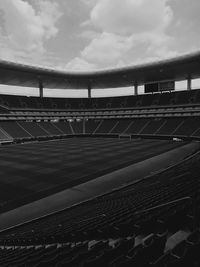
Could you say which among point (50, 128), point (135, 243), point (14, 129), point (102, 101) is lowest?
point (135, 243)

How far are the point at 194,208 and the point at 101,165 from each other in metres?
19.9

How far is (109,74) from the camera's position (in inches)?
2379

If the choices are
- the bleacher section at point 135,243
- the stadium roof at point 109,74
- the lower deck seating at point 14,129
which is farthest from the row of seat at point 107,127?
the bleacher section at point 135,243

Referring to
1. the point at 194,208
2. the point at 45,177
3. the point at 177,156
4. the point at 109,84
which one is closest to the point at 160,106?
the point at 109,84

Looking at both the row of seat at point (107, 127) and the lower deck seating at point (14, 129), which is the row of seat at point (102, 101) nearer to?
the row of seat at point (107, 127)

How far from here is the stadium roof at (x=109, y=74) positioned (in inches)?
1984

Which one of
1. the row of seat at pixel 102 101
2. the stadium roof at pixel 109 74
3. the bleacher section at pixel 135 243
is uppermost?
the stadium roof at pixel 109 74

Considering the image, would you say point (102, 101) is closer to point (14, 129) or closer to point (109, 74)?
point (109, 74)

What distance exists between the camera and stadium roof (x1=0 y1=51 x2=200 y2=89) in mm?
50406

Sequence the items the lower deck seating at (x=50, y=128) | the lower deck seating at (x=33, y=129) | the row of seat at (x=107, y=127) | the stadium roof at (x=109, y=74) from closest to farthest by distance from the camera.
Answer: the stadium roof at (x=109, y=74) → the row of seat at (x=107, y=127) → the lower deck seating at (x=33, y=129) → the lower deck seating at (x=50, y=128)

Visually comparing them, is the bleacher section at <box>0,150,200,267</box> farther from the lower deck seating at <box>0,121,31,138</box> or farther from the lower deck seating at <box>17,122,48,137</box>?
the lower deck seating at <box>17,122,48,137</box>

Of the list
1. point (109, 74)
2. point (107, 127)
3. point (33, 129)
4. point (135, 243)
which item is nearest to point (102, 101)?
point (107, 127)

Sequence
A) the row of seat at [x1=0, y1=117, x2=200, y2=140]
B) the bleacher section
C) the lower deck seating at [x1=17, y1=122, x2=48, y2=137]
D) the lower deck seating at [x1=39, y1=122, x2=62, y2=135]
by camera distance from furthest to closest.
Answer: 1. the lower deck seating at [x1=39, y1=122, x2=62, y2=135]
2. the lower deck seating at [x1=17, y1=122, x2=48, y2=137]
3. the row of seat at [x1=0, y1=117, x2=200, y2=140]
4. the bleacher section

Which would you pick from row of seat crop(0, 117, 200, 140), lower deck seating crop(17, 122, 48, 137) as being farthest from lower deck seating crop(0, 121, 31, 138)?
lower deck seating crop(17, 122, 48, 137)
